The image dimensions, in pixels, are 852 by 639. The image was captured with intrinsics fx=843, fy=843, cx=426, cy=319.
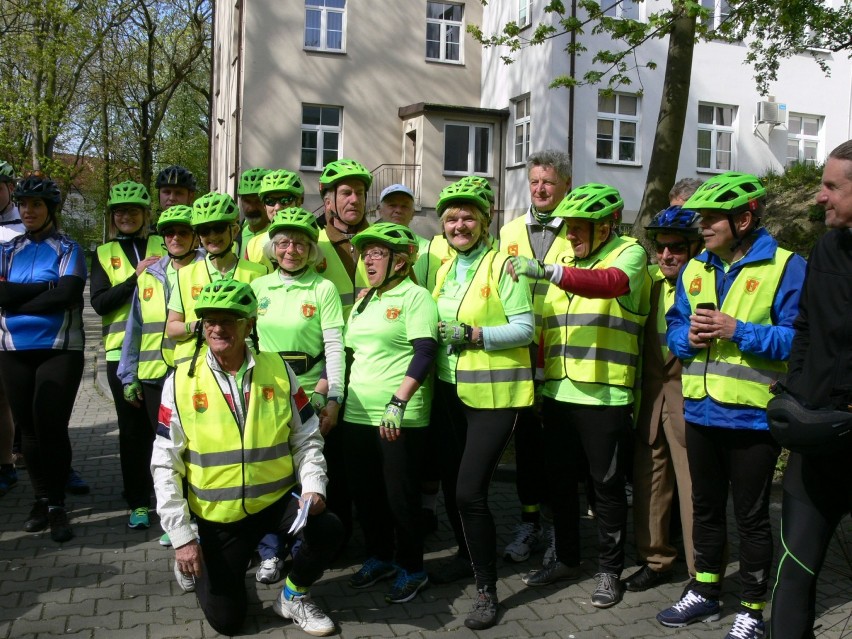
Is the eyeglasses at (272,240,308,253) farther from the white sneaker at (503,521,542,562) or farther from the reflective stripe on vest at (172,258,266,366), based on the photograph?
the white sneaker at (503,521,542,562)

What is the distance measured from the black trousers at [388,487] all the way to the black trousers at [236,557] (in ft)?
1.65

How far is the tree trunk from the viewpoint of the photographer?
10.0 meters

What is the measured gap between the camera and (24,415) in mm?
5883

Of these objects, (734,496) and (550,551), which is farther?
(550,551)

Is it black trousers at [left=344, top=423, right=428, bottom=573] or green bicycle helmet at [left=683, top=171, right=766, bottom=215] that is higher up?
green bicycle helmet at [left=683, top=171, right=766, bottom=215]

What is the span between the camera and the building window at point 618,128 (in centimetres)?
2467

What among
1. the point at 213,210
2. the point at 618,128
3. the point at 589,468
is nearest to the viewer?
the point at 589,468

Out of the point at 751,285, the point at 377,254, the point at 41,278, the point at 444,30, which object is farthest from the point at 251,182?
the point at 444,30

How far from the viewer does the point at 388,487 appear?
4773 mm

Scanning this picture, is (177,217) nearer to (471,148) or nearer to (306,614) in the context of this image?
(306,614)

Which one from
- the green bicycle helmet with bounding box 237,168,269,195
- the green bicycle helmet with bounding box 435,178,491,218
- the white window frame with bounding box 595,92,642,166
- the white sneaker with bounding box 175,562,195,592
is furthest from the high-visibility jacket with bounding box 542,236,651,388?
the white window frame with bounding box 595,92,642,166

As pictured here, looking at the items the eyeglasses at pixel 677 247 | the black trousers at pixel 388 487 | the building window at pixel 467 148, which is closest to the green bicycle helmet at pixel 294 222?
the black trousers at pixel 388 487

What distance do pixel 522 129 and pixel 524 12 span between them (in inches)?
134

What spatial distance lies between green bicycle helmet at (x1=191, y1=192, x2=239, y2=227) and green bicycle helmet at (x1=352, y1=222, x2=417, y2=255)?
985 mm
